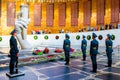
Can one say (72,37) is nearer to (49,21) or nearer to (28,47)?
(49,21)

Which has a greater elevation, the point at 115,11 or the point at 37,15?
the point at 37,15

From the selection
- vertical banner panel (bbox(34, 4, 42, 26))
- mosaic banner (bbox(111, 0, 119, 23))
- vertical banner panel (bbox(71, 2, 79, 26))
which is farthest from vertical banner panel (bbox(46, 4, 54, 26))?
mosaic banner (bbox(111, 0, 119, 23))

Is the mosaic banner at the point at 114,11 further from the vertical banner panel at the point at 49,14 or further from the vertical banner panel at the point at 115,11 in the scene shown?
the vertical banner panel at the point at 49,14

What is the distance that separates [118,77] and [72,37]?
1350cm

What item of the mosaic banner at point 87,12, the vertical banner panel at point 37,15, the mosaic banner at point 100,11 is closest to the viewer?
the mosaic banner at point 100,11

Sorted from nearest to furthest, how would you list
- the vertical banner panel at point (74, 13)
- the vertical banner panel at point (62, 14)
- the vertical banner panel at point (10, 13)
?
the vertical banner panel at point (10, 13) < the vertical banner panel at point (74, 13) < the vertical banner panel at point (62, 14)

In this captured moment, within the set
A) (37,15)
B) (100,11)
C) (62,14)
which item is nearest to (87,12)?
(100,11)

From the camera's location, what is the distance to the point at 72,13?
22906 millimetres

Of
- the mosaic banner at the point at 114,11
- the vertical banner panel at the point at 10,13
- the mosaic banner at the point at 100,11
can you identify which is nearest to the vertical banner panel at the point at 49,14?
the vertical banner panel at the point at 10,13

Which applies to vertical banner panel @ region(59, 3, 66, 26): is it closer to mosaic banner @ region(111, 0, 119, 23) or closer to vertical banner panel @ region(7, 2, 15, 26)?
vertical banner panel @ region(7, 2, 15, 26)

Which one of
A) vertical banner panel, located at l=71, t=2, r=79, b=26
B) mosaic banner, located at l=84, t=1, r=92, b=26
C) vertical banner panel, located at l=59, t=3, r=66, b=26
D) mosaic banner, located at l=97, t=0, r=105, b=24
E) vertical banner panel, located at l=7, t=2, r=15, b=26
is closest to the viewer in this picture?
mosaic banner, located at l=97, t=0, r=105, b=24

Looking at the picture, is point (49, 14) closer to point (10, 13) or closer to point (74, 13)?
point (74, 13)

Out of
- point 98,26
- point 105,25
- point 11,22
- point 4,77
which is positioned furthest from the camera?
point 11,22

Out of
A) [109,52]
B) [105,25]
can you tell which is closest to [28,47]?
[109,52]
